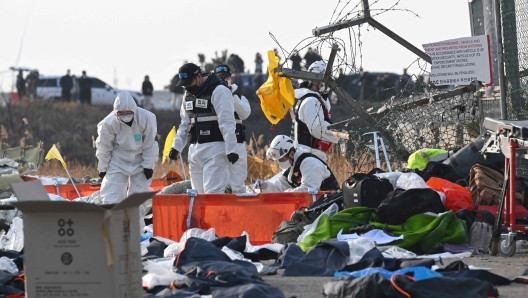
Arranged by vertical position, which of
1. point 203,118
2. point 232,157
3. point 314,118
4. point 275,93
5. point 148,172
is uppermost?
point 275,93

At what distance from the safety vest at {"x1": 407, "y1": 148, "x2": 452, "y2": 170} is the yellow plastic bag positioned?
2009 mm

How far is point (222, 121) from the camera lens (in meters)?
11.4

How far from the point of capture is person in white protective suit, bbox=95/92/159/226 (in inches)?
466

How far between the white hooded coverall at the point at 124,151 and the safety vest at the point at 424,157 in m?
2.96

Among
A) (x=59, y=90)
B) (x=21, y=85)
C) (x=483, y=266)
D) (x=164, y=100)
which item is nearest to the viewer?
(x=483, y=266)

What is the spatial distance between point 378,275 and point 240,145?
632cm

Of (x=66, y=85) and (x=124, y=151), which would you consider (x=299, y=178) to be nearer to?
(x=124, y=151)

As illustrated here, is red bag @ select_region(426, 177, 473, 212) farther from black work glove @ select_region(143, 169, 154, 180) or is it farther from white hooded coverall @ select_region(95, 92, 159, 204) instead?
white hooded coverall @ select_region(95, 92, 159, 204)

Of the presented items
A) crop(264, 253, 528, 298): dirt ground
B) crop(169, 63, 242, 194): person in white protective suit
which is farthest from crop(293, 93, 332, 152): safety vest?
crop(264, 253, 528, 298): dirt ground

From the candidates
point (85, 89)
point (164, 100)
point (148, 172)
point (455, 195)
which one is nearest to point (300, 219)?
point (455, 195)

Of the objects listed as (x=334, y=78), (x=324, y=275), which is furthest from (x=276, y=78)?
(x=324, y=275)

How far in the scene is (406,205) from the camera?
859 centimetres

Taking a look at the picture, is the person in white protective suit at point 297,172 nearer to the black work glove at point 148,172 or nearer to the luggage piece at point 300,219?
the black work glove at point 148,172

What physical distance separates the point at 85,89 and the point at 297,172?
108 feet
